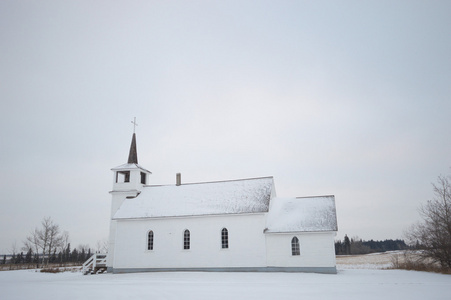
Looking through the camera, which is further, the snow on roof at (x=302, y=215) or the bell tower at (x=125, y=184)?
the bell tower at (x=125, y=184)

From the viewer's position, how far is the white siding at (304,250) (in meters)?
26.7

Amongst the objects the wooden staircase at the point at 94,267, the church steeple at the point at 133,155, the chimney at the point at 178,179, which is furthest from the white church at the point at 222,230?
the church steeple at the point at 133,155

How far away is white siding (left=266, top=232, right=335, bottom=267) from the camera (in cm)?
2670

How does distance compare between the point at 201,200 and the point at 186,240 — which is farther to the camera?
the point at 201,200

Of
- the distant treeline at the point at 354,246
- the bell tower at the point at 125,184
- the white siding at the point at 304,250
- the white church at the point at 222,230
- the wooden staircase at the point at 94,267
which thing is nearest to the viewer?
the white siding at the point at 304,250

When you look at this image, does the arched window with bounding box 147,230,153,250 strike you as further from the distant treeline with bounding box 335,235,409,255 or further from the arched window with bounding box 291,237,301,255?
the distant treeline with bounding box 335,235,409,255

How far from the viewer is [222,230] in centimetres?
2986

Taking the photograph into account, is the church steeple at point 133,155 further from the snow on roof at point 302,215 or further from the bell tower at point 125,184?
the snow on roof at point 302,215

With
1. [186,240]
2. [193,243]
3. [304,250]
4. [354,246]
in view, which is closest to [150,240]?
[186,240]

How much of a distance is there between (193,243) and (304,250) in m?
9.79

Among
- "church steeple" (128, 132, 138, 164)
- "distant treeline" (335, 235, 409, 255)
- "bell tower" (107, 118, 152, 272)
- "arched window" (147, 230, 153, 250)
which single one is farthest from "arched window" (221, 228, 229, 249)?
"distant treeline" (335, 235, 409, 255)

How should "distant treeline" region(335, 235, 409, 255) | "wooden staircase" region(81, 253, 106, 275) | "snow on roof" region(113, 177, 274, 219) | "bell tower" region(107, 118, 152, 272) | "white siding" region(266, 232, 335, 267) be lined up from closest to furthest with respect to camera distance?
"white siding" region(266, 232, 335, 267), "snow on roof" region(113, 177, 274, 219), "wooden staircase" region(81, 253, 106, 275), "bell tower" region(107, 118, 152, 272), "distant treeline" region(335, 235, 409, 255)

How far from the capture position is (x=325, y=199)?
1222 inches

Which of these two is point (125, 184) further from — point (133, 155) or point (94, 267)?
point (94, 267)
